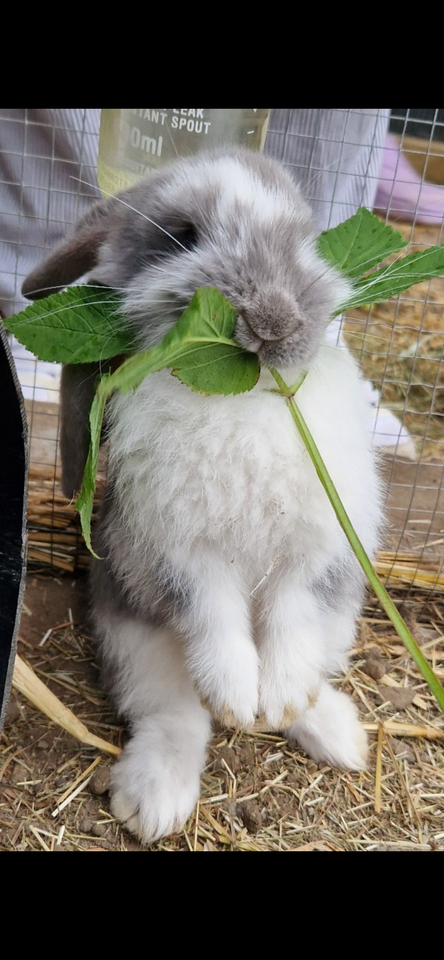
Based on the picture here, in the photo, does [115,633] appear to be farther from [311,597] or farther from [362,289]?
[362,289]

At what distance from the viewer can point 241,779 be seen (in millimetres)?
1623

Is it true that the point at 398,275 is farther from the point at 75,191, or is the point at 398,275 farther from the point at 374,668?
the point at 75,191

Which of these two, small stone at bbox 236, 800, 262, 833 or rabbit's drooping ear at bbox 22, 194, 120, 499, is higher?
rabbit's drooping ear at bbox 22, 194, 120, 499

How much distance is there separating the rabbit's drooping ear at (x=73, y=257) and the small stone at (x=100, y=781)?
86 cm

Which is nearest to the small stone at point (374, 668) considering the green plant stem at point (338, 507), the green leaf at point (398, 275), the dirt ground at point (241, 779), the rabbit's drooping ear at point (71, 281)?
the dirt ground at point (241, 779)

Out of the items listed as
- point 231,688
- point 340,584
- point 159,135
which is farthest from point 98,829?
point 159,135

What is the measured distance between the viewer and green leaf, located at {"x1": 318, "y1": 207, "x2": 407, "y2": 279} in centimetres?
137

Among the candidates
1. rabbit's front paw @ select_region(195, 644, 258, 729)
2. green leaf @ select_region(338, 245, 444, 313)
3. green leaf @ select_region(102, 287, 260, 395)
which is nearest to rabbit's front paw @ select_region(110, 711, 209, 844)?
rabbit's front paw @ select_region(195, 644, 258, 729)

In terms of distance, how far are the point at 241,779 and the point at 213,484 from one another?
0.65m

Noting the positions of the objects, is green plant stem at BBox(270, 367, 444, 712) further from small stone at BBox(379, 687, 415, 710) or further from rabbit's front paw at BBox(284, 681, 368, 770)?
small stone at BBox(379, 687, 415, 710)

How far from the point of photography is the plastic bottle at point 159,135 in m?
2.08

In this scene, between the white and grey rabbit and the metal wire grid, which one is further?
the metal wire grid

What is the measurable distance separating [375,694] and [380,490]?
1.79 feet

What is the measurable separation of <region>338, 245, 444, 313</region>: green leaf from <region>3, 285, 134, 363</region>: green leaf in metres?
0.35
